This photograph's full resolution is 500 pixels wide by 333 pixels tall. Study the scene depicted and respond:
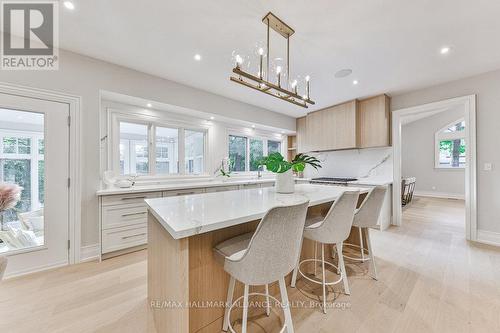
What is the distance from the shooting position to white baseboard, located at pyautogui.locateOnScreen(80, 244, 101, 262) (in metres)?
2.36

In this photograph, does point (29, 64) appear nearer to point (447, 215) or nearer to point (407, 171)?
point (447, 215)

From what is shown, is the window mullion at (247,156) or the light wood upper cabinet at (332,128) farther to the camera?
the window mullion at (247,156)

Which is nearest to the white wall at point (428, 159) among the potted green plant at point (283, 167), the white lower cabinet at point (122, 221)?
the potted green plant at point (283, 167)

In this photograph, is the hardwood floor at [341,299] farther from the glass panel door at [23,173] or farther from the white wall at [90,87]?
the white wall at [90,87]

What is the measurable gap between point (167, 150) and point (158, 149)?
6.5 inches

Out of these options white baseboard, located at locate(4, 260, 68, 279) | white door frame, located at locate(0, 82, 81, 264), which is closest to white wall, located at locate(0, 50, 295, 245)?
white door frame, located at locate(0, 82, 81, 264)

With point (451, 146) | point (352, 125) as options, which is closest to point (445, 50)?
point (352, 125)

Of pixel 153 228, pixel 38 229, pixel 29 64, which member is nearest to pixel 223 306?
pixel 153 228

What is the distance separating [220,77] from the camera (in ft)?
9.66

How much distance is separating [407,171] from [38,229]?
10477 mm

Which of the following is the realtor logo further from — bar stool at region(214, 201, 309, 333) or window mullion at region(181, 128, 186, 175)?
bar stool at region(214, 201, 309, 333)

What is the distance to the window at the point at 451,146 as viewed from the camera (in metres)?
6.66

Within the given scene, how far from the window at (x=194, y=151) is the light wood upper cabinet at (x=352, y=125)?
8.69 ft

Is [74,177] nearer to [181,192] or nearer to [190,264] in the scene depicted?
[181,192]
